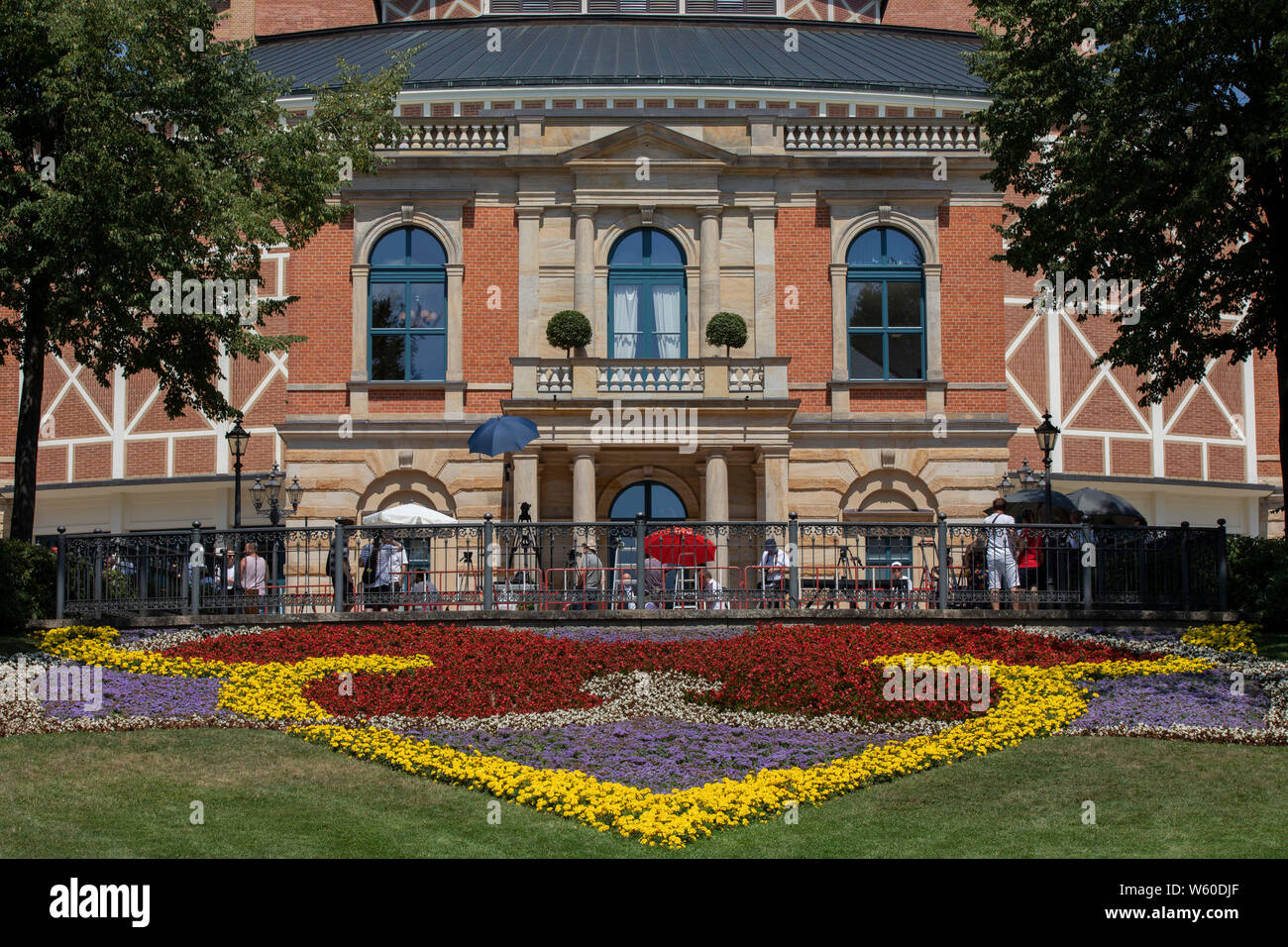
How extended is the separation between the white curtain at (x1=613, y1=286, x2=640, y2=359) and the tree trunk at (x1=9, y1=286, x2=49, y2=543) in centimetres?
1225

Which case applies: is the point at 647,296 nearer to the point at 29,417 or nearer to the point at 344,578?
the point at 344,578

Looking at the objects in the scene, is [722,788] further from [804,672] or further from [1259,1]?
[1259,1]

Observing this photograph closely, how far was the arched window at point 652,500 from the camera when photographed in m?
30.7

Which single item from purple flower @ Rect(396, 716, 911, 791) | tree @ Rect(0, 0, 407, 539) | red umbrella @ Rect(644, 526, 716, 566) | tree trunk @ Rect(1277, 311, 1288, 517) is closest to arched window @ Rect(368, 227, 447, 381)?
tree @ Rect(0, 0, 407, 539)

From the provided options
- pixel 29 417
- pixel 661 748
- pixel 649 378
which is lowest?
pixel 661 748

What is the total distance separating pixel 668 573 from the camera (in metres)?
22.8

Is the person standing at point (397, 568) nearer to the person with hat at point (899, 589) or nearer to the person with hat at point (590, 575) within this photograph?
the person with hat at point (590, 575)

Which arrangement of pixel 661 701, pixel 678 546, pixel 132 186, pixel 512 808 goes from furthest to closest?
1. pixel 678 546
2. pixel 132 186
3. pixel 661 701
4. pixel 512 808

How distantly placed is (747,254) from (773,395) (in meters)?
3.55

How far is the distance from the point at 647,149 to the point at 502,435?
7.85 m

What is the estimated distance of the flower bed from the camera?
44.6ft

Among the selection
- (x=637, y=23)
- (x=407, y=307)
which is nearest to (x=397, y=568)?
(x=407, y=307)

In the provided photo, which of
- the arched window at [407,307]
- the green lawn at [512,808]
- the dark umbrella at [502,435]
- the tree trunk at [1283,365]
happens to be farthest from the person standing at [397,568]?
the tree trunk at [1283,365]

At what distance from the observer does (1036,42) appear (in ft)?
75.2
